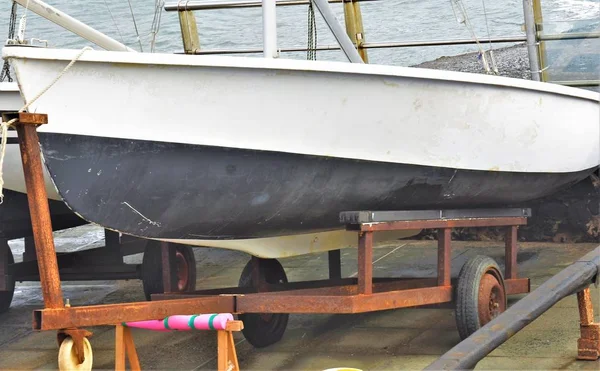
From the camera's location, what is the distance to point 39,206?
3.73 meters

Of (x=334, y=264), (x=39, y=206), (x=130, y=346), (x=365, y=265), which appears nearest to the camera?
(x=39, y=206)

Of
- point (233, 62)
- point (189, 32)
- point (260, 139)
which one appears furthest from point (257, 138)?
point (189, 32)

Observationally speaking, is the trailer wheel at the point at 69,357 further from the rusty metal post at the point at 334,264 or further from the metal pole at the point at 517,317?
the rusty metal post at the point at 334,264

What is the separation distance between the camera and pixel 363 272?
4453 mm

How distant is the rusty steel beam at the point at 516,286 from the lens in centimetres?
524

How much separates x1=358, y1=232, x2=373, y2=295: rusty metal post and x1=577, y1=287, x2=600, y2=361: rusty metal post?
3.05ft

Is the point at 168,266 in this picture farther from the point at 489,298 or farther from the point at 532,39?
the point at 532,39

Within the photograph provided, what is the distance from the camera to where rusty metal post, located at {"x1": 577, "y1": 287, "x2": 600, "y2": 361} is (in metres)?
4.32

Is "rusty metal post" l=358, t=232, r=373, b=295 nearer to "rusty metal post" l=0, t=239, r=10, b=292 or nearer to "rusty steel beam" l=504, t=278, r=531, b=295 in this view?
"rusty steel beam" l=504, t=278, r=531, b=295

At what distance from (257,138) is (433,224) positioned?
45.5 inches

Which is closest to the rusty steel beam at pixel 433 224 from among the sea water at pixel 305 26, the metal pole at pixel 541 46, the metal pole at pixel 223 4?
the metal pole at pixel 541 46

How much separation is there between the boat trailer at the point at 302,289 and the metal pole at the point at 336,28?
1.28 metres

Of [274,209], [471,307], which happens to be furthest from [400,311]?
[274,209]

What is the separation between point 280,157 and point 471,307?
123 centimetres
